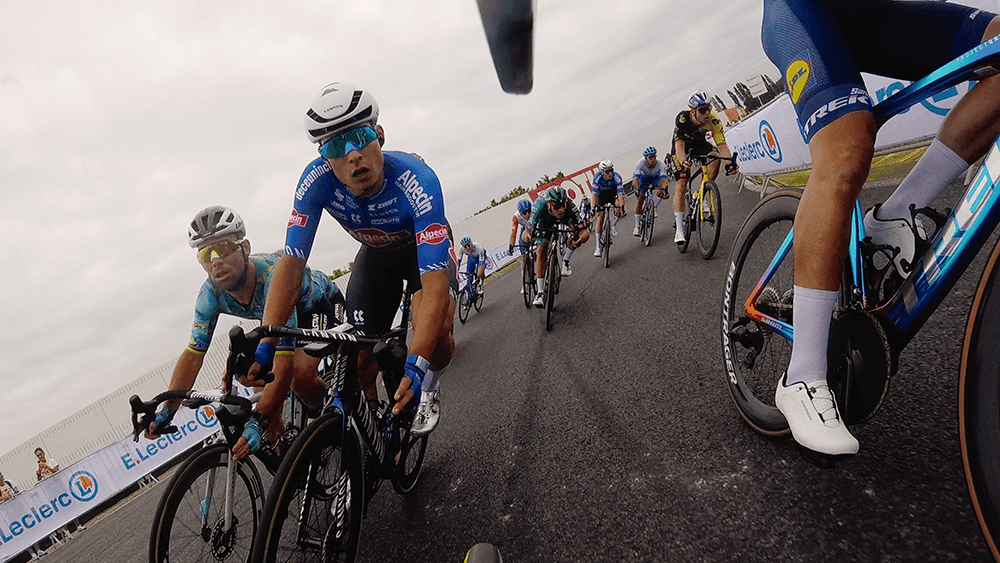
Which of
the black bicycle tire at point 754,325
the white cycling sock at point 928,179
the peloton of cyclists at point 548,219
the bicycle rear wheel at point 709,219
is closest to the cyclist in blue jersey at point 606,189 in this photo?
the peloton of cyclists at point 548,219

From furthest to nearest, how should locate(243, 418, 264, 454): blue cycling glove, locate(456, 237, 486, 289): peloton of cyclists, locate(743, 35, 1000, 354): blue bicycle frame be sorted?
locate(456, 237, 486, 289): peloton of cyclists < locate(243, 418, 264, 454): blue cycling glove < locate(743, 35, 1000, 354): blue bicycle frame

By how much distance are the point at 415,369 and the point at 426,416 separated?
678 millimetres

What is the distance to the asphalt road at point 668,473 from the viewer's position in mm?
1346

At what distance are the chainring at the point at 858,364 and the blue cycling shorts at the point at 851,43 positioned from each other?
60cm

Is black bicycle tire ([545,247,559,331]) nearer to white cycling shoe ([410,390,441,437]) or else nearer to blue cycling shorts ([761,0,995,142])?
white cycling shoe ([410,390,441,437])

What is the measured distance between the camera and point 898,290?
1.28m

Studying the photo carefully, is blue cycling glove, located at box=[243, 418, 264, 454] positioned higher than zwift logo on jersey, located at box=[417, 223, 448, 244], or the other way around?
zwift logo on jersey, located at box=[417, 223, 448, 244]

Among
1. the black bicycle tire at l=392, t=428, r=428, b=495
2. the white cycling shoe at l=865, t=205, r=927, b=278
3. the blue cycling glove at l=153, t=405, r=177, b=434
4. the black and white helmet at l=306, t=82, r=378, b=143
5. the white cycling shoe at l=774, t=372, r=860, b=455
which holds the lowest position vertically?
the black bicycle tire at l=392, t=428, r=428, b=495

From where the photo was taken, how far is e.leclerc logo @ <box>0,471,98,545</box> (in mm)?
7762

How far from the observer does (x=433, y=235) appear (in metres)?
2.37

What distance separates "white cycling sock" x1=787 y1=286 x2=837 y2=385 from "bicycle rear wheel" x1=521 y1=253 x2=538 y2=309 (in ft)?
20.1

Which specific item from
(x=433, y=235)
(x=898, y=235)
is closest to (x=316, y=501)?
(x=433, y=235)

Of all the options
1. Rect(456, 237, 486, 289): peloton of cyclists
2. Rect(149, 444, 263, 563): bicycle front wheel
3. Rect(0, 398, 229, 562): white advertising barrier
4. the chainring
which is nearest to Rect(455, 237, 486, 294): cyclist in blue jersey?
Rect(456, 237, 486, 289): peloton of cyclists

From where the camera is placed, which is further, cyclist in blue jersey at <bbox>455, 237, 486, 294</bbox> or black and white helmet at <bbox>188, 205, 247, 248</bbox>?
cyclist in blue jersey at <bbox>455, 237, 486, 294</bbox>
